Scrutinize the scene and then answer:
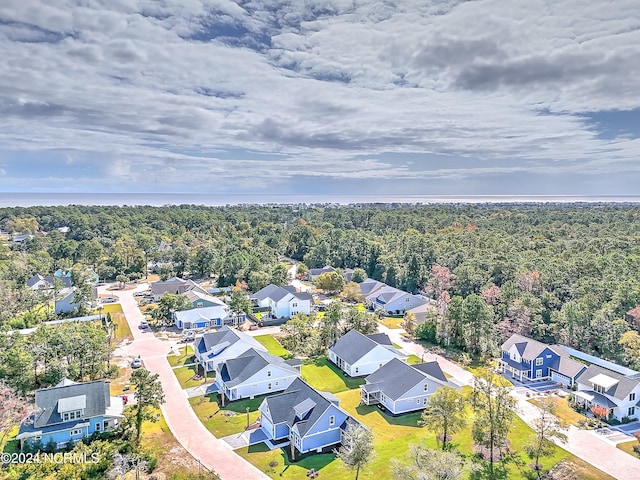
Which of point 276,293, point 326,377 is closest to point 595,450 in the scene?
point 326,377

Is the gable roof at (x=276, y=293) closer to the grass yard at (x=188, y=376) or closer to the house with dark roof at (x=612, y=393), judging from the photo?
the grass yard at (x=188, y=376)

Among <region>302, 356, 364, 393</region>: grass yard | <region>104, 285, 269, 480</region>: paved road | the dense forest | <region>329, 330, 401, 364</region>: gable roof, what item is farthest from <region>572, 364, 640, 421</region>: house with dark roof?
<region>104, 285, 269, 480</region>: paved road

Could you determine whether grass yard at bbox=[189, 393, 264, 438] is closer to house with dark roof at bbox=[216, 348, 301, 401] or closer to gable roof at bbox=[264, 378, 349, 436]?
house with dark roof at bbox=[216, 348, 301, 401]

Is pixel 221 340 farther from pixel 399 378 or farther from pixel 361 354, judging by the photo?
pixel 399 378

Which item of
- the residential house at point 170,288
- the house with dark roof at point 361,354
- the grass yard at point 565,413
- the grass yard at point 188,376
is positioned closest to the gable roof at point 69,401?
the grass yard at point 188,376

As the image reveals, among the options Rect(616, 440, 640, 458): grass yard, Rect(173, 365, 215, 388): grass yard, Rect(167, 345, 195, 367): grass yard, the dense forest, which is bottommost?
Rect(167, 345, 195, 367): grass yard

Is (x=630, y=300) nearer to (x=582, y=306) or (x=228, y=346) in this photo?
(x=582, y=306)
